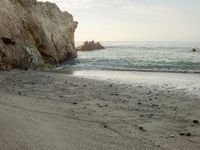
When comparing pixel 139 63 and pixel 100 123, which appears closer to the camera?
pixel 100 123

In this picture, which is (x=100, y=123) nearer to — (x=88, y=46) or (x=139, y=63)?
(x=139, y=63)

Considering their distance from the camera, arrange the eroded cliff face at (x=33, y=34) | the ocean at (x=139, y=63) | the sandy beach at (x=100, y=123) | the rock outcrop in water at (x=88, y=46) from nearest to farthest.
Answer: the sandy beach at (x=100, y=123) → the eroded cliff face at (x=33, y=34) → the ocean at (x=139, y=63) → the rock outcrop in water at (x=88, y=46)

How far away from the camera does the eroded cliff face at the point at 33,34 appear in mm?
20734

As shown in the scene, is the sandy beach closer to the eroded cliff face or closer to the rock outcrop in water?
the eroded cliff face

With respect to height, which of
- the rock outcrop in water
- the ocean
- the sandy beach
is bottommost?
the sandy beach

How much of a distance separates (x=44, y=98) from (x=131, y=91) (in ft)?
12.5

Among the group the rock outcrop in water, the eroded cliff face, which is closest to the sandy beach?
the eroded cliff face

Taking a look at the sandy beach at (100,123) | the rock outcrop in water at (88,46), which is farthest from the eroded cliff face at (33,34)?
the rock outcrop in water at (88,46)

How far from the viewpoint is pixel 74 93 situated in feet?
37.2

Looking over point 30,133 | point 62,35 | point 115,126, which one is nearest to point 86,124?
point 115,126

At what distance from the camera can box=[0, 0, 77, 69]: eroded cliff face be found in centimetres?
2073

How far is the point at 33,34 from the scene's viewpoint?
26.6 meters

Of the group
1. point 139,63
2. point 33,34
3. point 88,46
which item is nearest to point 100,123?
point 33,34

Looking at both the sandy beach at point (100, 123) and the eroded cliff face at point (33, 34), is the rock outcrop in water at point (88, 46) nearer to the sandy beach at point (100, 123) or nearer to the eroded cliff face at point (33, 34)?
the eroded cliff face at point (33, 34)
